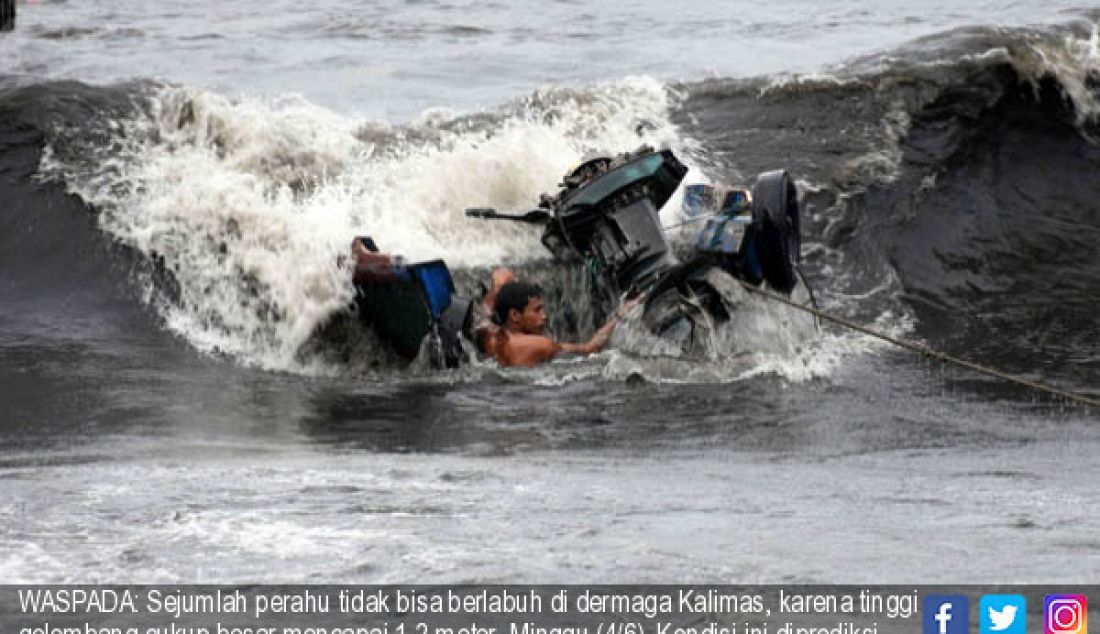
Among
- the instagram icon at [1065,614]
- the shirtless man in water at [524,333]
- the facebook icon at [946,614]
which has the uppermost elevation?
the instagram icon at [1065,614]

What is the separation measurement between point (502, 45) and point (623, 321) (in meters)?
11.1

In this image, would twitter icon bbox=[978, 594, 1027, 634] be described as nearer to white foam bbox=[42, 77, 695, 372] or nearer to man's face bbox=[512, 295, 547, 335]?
man's face bbox=[512, 295, 547, 335]

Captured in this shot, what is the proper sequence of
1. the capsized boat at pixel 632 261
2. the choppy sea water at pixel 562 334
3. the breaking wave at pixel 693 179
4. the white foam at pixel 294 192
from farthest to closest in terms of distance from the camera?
the breaking wave at pixel 693 179, the white foam at pixel 294 192, the capsized boat at pixel 632 261, the choppy sea water at pixel 562 334

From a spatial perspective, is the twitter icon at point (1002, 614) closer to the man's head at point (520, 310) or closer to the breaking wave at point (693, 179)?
the breaking wave at point (693, 179)

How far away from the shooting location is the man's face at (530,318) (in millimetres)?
9125

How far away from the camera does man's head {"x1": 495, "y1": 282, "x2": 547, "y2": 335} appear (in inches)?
359

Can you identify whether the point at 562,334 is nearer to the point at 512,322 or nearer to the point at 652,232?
the point at 512,322

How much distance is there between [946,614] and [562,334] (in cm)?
547

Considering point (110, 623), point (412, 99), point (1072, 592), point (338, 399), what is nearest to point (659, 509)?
point (1072, 592)

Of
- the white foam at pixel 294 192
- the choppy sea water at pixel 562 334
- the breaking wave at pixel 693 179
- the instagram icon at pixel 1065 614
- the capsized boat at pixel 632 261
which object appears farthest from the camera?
the breaking wave at pixel 693 179

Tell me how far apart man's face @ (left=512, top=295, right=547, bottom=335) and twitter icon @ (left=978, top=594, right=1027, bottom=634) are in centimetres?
464

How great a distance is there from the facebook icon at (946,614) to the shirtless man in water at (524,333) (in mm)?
4429

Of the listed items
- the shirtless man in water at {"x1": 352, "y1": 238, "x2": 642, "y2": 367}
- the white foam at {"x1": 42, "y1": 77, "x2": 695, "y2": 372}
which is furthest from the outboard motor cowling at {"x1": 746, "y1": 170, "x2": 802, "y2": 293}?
the white foam at {"x1": 42, "y1": 77, "x2": 695, "y2": 372}

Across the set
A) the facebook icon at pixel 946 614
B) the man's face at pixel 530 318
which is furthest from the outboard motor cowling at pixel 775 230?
the facebook icon at pixel 946 614
